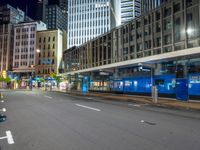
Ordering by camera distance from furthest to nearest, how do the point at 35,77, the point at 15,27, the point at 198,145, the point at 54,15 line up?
1. the point at 54,15
2. the point at 15,27
3. the point at 35,77
4. the point at 198,145

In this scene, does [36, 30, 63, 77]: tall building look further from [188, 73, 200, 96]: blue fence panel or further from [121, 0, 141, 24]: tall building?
[121, 0, 141, 24]: tall building

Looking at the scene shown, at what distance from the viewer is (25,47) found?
309ft

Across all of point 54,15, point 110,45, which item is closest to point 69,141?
point 110,45

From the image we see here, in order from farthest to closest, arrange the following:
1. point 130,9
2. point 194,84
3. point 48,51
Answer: point 130,9
point 48,51
point 194,84

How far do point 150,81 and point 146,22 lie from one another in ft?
40.4

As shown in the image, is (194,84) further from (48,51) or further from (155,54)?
(48,51)

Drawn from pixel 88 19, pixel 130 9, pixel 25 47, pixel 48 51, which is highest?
pixel 130 9

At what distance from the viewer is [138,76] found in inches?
1094

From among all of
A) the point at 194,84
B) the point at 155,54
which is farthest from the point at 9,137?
the point at 155,54

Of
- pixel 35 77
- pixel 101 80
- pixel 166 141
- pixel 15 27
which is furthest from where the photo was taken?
pixel 15 27

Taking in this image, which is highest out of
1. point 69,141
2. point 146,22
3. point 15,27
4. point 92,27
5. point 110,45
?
point 92,27

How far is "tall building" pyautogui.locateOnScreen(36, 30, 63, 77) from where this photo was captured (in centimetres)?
8785

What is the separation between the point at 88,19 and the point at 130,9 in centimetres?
4095

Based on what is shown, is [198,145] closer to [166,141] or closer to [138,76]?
[166,141]
